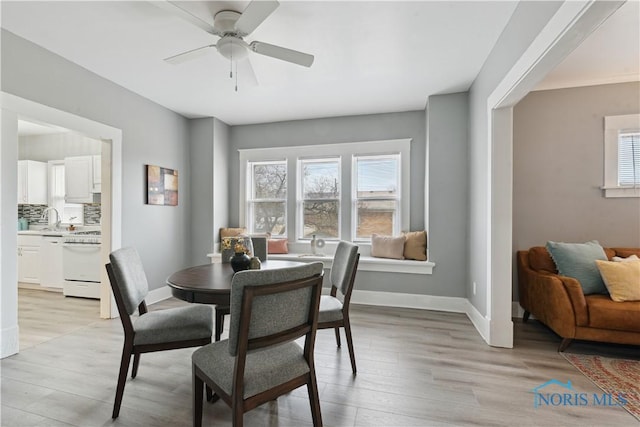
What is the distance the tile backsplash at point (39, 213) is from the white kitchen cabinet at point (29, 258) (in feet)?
2.38

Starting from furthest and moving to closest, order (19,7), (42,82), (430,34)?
(42,82)
(430,34)
(19,7)

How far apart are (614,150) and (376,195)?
8.62 feet

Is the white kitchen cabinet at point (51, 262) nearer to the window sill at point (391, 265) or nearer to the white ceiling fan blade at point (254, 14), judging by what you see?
the window sill at point (391, 265)

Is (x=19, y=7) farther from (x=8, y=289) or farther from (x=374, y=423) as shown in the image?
(x=374, y=423)

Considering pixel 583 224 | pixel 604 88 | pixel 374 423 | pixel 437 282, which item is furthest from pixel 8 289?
pixel 604 88

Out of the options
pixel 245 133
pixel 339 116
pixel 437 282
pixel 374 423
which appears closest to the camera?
pixel 374 423

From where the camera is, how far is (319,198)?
4496 mm

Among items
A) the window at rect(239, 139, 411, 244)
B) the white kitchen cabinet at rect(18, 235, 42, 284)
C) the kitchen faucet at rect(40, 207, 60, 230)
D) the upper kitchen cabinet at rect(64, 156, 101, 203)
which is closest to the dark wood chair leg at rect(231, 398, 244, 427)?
the window at rect(239, 139, 411, 244)

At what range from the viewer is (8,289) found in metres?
2.48

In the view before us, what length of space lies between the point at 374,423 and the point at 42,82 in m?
3.75

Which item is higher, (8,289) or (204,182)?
(204,182)

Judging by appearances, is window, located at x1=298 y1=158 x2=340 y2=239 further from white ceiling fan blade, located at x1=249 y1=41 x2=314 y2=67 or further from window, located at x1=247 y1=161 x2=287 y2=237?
white ceiling fan blade, located at x1=249 y1=41 x2=314 y2=67

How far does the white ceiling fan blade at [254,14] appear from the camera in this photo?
1639 mm

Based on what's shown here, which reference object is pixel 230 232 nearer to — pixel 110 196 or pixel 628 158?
pixel 110 196
